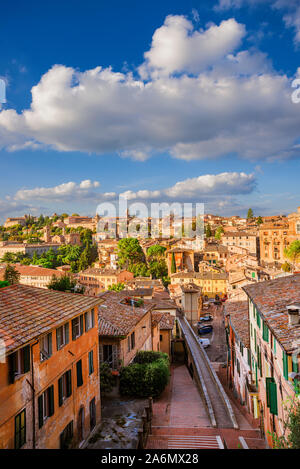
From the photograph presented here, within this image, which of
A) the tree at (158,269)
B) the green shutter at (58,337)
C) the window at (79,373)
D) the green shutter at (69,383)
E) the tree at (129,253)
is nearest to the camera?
the green shutter at (58,337)

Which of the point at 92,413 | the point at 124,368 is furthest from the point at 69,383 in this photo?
the point at 124,368

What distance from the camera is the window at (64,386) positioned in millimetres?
10211

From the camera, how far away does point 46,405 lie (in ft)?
31.1

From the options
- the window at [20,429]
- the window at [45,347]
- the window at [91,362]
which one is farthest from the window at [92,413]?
the window at [20,429]

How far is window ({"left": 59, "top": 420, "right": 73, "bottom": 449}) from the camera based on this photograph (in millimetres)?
10008

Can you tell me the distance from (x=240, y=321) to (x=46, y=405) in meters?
14.1

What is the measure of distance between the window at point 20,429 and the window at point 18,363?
1011mm

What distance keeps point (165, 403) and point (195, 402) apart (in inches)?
85.2

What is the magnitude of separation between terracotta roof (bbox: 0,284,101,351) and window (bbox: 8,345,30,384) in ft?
1.66

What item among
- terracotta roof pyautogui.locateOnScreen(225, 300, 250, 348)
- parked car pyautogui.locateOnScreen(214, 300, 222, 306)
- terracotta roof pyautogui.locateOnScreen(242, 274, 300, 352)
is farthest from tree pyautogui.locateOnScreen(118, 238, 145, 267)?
terracotta roof pyautogui.locateOnScreen(242, 274, 300, 352)

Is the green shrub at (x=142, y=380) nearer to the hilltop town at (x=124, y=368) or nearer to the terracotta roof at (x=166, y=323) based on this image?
the hilltop town at (x=124, y=368)

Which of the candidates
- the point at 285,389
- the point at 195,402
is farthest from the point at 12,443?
Answer: the point at 195,402

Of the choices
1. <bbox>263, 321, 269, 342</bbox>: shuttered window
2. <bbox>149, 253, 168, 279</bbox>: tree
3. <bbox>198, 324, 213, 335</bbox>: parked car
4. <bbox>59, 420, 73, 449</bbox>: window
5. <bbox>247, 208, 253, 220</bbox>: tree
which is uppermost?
<bbox>247, 208, 253, 220</bbox>: tree

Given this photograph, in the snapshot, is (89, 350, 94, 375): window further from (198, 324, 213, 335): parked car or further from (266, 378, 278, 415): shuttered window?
(198, 324, 213, 335): parked car
